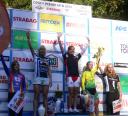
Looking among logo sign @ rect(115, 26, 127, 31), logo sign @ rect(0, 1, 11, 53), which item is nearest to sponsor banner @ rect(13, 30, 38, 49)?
logo sign @ rect(115, 26, 127, 31)

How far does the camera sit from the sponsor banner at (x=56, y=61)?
10328 millimetres

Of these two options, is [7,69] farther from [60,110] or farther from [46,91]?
[60,110]

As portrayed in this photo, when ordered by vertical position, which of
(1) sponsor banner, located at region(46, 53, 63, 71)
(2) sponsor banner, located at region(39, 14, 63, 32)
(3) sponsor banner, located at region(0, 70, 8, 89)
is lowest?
(3) sponsor banner, located at region(0, 70, 8, 89)

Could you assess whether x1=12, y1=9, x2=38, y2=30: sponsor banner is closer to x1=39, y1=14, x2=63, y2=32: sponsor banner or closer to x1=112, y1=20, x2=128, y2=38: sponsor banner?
x1=39, y1=14, x2=63, y2=32: sponsor banner

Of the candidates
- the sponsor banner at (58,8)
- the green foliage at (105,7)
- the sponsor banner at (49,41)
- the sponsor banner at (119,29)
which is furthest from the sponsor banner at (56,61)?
the green foliage at (105,7)

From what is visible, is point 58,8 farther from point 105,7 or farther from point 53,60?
point 105,7

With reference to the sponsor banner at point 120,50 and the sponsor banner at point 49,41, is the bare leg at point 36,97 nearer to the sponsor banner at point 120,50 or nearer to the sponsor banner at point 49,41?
the sponsor banner at point 49,41

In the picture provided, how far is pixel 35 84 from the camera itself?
920 cm

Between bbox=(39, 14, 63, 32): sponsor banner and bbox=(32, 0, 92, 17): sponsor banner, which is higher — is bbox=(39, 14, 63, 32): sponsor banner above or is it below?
below

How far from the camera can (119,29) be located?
11742 mm

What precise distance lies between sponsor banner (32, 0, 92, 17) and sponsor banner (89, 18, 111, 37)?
1.03ft

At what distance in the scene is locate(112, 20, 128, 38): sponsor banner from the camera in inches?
458

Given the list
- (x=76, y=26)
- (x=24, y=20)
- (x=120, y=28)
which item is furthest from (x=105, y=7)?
(x=24, y=20)

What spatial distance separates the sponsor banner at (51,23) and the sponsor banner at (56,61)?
79 cm
